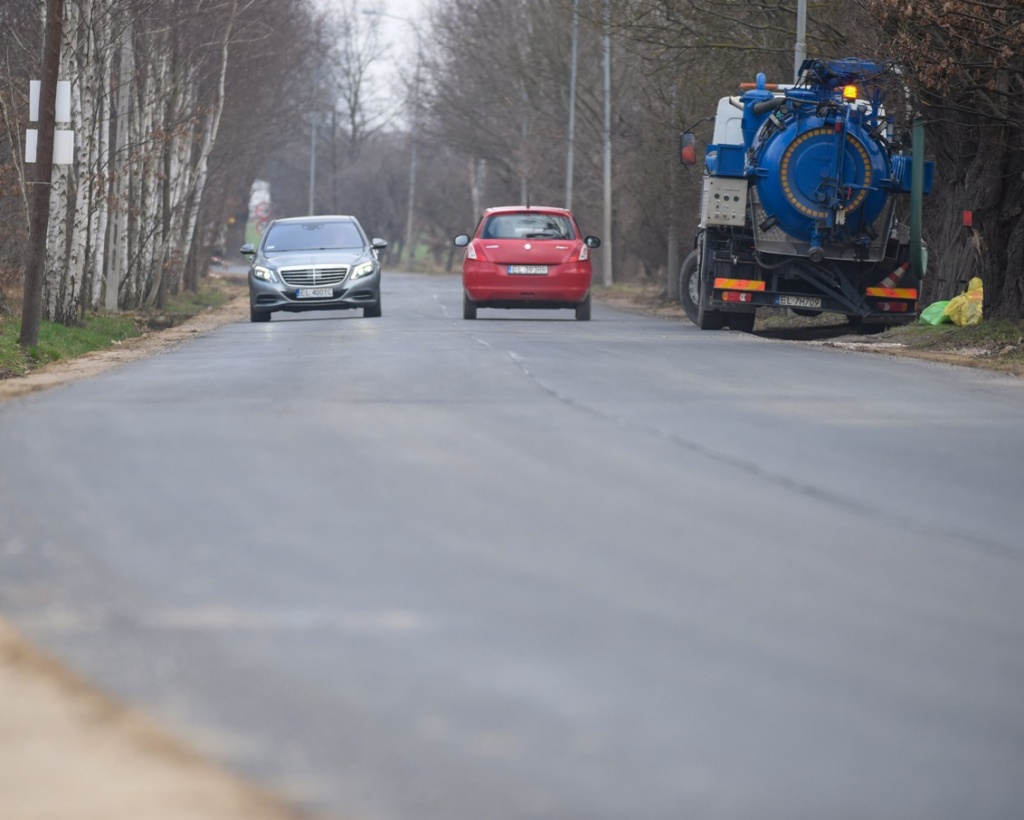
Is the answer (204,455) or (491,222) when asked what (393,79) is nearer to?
(491,222)

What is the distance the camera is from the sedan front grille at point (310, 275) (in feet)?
92.4

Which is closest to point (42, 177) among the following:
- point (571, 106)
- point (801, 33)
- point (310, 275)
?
point (310, 275)

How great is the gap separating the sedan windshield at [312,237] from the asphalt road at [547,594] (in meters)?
16.2

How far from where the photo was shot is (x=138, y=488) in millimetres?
8820

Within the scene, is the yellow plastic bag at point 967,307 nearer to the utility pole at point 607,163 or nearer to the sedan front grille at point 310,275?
the sedan front grille at point 310,275

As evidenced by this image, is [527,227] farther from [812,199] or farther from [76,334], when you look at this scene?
[76,334]

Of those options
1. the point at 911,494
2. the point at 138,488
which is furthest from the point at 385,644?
the point at 911,494

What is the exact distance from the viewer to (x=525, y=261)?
91.2 ft

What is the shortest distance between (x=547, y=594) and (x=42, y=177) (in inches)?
612

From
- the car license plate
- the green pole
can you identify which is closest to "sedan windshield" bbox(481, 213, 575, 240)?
the car license plate

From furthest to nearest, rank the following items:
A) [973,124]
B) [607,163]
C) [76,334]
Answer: [607,163] < [76,334] < [973,124]

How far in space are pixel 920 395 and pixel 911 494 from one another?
523 cm

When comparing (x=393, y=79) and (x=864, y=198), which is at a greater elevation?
(x=393, y=79)

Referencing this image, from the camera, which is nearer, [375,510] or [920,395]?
[375,510]
